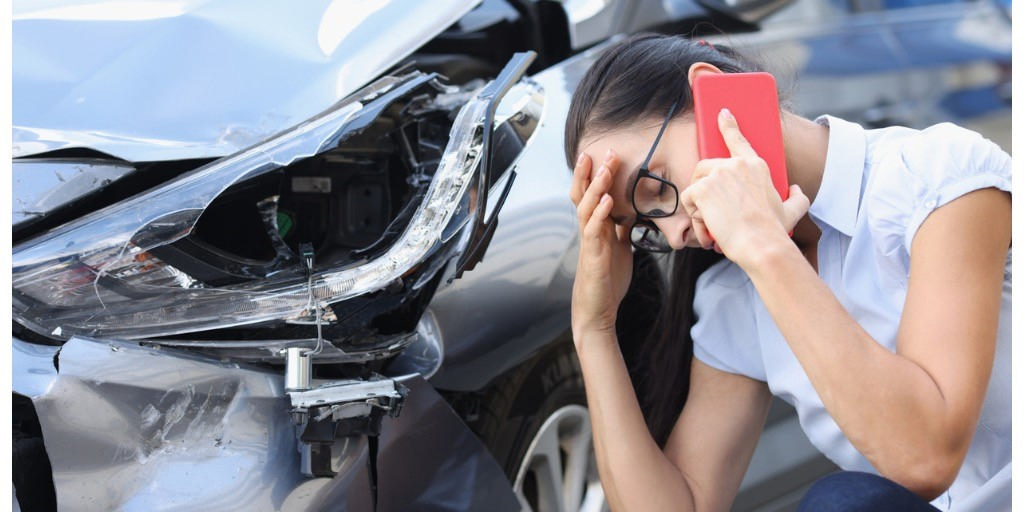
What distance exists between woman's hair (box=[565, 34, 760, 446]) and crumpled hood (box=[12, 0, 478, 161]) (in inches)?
15.7

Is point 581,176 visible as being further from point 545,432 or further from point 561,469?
point 561,469

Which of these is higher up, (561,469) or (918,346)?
(918,346)

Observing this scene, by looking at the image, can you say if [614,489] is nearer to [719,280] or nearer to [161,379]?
[719,280]

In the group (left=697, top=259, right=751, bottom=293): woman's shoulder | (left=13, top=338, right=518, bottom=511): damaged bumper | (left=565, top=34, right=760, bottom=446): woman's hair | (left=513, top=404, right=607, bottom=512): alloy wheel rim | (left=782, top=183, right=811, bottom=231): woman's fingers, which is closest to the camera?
(left=13, top=338, right=518, bottom=511): damaged bumper

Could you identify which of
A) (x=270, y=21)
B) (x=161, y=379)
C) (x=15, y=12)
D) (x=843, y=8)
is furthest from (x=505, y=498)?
(x=843, y=8)

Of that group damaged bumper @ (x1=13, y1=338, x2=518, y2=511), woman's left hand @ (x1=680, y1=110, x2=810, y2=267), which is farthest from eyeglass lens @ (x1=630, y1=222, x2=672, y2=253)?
damaged bumper @ (x1=13, y1=338, x2=518, y2=511)

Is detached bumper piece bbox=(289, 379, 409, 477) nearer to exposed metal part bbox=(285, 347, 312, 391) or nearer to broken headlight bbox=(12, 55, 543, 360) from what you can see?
exposed metal part bbox=(285, 347, 312, 391)

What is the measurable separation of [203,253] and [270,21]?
0.55m

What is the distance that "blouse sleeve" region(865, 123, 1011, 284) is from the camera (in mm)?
1494

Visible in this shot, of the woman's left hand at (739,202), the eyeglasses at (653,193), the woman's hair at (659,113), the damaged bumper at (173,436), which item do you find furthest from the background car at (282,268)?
the woman's left hand at (739,202)

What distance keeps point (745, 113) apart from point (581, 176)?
0.89ft

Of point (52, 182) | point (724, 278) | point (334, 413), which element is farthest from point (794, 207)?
point (52, 182)

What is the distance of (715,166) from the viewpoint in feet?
4.91

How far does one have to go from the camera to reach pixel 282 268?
5.41 feet
